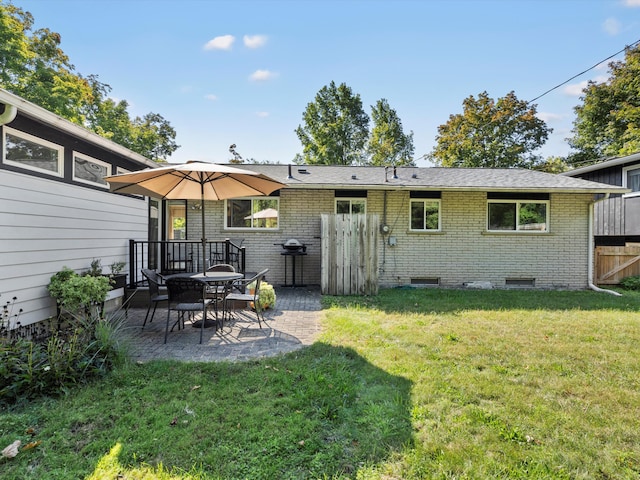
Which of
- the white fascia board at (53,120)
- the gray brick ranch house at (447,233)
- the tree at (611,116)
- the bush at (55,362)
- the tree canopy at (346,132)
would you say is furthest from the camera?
the tree canopy at (346,132)

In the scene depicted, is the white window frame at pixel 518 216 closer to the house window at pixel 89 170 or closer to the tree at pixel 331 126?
the house window at pixel 89 170

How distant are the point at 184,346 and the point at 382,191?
7.20 m

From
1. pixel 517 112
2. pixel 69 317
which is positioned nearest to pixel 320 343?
pixel 69 317

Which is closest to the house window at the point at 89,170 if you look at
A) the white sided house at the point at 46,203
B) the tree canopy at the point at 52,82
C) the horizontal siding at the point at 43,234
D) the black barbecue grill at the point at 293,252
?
the white sided house at the point at 46,203

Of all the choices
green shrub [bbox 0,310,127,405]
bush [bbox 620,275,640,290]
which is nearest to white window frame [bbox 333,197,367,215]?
green shrub [bbox 0,310,127,405]

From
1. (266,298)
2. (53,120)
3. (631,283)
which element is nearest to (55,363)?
(53,120)

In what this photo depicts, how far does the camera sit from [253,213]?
9.81 meters

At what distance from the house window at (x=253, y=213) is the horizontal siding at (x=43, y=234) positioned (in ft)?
11.7

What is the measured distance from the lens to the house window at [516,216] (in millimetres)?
9820

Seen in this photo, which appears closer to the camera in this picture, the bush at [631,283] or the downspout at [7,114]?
the downspout at [7,114]

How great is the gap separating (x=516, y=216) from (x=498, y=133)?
1786cm

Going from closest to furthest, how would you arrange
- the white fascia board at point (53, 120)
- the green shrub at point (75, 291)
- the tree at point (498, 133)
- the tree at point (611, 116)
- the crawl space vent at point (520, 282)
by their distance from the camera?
the white fascia board at point (53, 120)
the green shrub at point (75, 291)
the crawl space vent at point (520, 282)
the tree at point (611, 116)
the tree at point (498, 133)

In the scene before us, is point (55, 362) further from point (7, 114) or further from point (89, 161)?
point (89, 161)

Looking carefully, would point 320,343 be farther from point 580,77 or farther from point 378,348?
point 580,77
